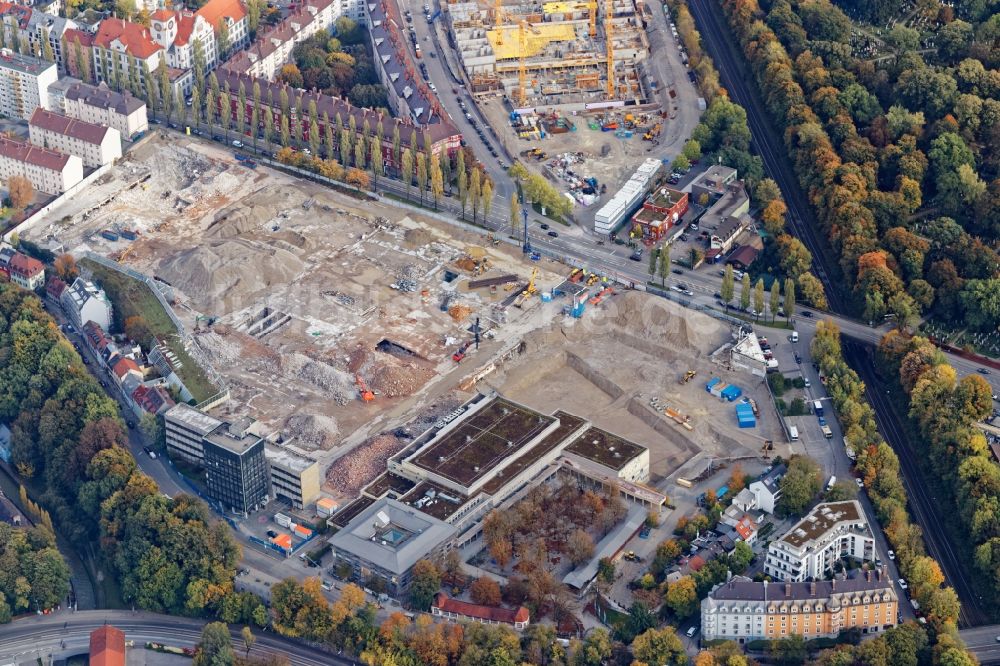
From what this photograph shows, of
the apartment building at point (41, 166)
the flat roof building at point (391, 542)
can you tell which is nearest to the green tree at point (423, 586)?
the flat roof building at point (391, 542)

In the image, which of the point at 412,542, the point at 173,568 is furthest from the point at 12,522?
the point at 412,542

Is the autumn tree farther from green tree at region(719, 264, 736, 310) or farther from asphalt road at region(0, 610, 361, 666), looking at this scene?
green tree at region(719, 264, 736, 310)

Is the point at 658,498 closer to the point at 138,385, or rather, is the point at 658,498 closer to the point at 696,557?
the point at 696,557

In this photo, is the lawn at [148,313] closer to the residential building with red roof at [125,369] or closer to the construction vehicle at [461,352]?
the residential building with red roof at [125,369]

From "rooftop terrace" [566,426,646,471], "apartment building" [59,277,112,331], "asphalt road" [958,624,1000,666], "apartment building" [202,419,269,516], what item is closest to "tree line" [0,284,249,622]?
"apartment building" [202,419,269,516]

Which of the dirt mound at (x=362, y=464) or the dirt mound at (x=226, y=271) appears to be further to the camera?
the dirt mound at (x=226, y=271)

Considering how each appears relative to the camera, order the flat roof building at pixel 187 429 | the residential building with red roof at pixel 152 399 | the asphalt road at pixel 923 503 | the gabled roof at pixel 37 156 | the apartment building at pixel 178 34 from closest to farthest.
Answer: the asphalt road at pixel 923 503, the flat roof building at pixel 187 429, the residential building with red roof at pixel 152 399, the gabled roof at pixel 37 156, the apartment building at pixel 178 34

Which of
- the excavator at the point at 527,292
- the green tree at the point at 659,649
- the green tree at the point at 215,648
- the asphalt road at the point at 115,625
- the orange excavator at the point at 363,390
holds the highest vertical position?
the green tree at the point at 659,649
